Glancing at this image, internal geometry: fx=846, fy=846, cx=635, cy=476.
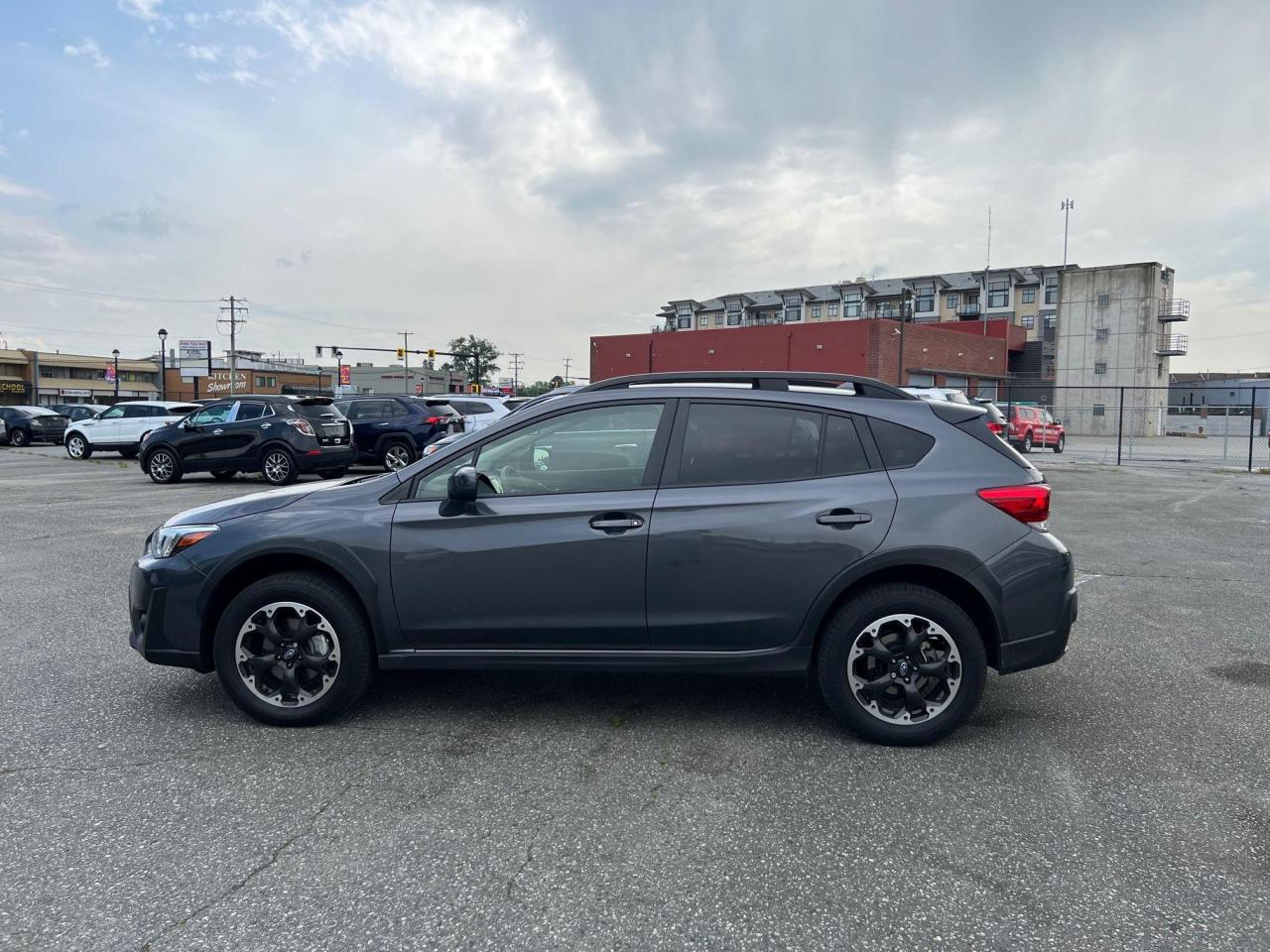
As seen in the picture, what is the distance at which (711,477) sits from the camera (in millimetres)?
3863

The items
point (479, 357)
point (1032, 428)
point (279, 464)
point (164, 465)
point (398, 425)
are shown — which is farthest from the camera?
point (479, 357)

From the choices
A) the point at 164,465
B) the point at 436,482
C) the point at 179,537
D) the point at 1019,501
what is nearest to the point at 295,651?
the point at 179,537

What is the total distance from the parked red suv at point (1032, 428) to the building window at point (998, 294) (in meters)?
59.8

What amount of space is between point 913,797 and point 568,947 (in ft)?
5.15

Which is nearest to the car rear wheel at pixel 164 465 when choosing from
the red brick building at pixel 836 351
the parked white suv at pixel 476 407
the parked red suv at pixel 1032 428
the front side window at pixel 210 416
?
the front side window at pixel 210 416

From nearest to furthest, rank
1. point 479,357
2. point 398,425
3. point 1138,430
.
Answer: point 398,425, point 1138,430, point 479,357

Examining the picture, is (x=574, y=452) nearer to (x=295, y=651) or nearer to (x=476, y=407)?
(x=295, y=651)

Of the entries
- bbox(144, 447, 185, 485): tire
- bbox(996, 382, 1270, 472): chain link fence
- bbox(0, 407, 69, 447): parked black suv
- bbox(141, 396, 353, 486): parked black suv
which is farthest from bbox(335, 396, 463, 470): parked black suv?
bbox(0, 407, 69, 447): parked black suv

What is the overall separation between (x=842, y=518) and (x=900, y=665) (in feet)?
2.31

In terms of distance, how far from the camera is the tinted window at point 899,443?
12.7 feet

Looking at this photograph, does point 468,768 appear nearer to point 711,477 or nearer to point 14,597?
point 711,477

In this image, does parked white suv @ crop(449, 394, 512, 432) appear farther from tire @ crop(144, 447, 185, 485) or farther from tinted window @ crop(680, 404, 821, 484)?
tinted window @ crop(680, 404, 821, 484)

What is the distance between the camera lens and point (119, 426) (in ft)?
77.1

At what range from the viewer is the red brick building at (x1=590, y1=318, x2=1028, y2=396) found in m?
48.9
